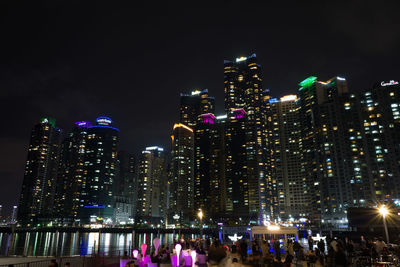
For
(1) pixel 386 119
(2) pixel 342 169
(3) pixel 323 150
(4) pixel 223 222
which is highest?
(1) pixel 386 119

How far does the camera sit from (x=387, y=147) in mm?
130000

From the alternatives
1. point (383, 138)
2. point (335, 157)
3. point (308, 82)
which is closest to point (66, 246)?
point (335, 157)

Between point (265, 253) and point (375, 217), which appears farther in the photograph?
point (375, 217)

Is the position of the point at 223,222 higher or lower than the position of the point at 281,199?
lower

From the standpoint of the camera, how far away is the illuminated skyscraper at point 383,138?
126 m

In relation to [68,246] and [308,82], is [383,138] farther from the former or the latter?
[68,246]

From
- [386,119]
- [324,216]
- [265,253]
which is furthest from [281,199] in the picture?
[265,253]

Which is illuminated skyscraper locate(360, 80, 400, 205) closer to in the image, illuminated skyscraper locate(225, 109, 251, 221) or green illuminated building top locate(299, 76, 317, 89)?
green illuminated building top locate(299, 76, 317, 89)

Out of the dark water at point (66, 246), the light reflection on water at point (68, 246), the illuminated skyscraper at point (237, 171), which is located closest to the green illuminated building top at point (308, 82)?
the illuminated skyscraper at point (237, 171)

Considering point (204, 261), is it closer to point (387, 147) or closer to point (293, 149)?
point (387, 147)

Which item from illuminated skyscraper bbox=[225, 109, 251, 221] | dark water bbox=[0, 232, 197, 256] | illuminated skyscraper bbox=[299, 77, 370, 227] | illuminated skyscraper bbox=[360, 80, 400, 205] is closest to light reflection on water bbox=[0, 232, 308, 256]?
dark water bbox=[0, 232, 197, 256]

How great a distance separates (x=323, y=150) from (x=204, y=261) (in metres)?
148

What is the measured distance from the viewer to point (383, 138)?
131625 millimetres

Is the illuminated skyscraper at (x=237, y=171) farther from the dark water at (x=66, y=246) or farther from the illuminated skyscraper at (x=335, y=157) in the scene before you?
the dark water at (x=66, y=246)
